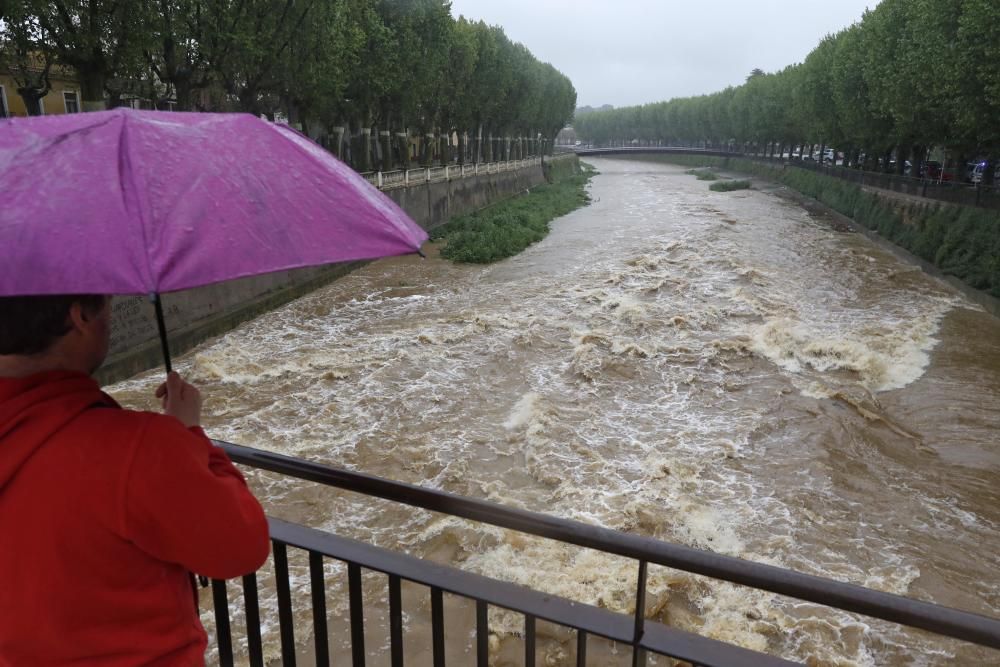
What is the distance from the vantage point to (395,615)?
2197 millimetres

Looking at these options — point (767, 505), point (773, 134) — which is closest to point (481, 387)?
point (767, 505)

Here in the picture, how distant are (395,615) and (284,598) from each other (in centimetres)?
39

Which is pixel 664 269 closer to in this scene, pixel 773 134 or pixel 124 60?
pixel 124 60

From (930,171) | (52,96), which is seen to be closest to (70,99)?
(52,96)

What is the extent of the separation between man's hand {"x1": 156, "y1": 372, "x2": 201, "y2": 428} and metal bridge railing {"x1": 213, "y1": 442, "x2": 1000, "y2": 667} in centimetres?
46

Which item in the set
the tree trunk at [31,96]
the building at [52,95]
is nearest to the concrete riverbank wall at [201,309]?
the tree trunk at [31,96]

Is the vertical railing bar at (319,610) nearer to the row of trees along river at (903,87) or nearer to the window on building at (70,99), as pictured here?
the row of trees along river at (903,87)

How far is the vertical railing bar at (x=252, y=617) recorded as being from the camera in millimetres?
2238

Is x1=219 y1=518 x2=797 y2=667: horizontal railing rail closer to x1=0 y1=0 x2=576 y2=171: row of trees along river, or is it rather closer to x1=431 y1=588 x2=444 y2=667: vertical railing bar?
x1=431 y1=588 x2=444 y2=667: vertical railing bar

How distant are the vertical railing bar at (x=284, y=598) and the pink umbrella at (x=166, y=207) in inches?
39.1

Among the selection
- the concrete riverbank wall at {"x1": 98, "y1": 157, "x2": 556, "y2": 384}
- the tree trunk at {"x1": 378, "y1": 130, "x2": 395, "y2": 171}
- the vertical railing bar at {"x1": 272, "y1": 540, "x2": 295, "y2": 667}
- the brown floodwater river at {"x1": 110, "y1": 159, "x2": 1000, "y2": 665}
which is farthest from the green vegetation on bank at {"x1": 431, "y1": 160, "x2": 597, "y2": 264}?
the vertical railing bar at {"x1": 272, "y1": 540, "x2": 295, "y2": 667}

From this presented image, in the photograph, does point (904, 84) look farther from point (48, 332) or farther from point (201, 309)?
point (48, 332)

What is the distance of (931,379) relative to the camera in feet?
40.9

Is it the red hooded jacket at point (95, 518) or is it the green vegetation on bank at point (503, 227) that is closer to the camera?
the red hooded jacket at point (95, 518)
